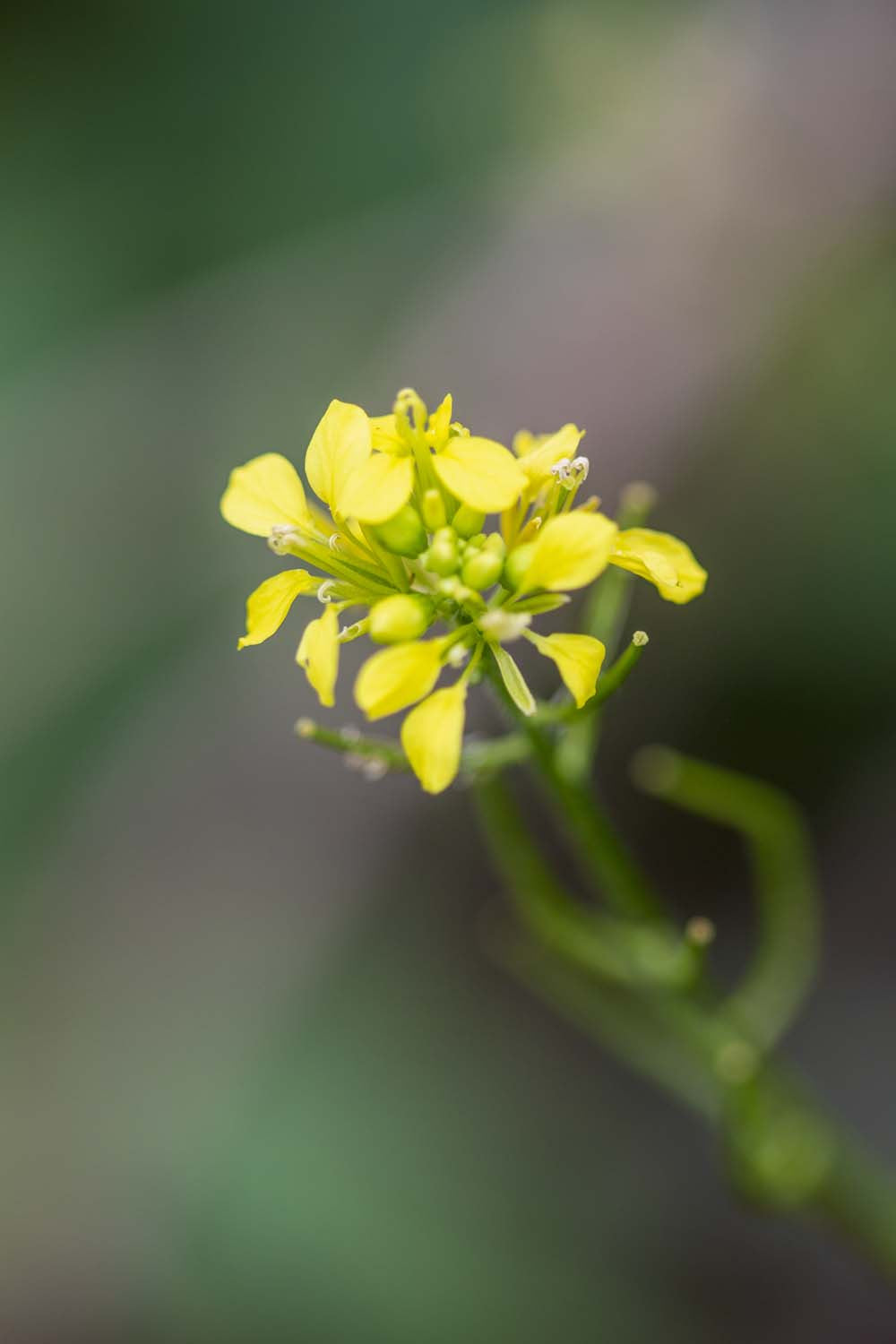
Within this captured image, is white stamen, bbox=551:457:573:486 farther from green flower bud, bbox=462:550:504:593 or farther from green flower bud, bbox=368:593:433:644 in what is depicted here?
green flower bud, bbox=368:593:433:644

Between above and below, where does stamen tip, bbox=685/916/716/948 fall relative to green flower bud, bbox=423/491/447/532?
below

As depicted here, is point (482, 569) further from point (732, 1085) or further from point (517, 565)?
point (732, 1085)

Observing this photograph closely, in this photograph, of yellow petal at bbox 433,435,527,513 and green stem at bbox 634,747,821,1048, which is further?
green stem at bbox 634,747,821,1048

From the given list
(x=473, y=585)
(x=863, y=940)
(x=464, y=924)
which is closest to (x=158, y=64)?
(x=464, y=924)

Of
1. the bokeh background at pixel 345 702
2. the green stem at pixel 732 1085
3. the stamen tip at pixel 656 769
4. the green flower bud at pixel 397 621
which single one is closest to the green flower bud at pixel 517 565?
the green flower bud at pixel 397 621

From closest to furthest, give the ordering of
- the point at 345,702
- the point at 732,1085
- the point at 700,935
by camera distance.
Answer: the point at 700,935 < the point at 732,1085 < the point at 345,702

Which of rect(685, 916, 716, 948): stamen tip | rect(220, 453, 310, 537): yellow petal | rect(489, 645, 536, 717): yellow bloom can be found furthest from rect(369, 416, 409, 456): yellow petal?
rect(685, 916, 716, 948): stamen tip

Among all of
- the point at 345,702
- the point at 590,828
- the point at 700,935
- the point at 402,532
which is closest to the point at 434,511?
the point at 402,532
